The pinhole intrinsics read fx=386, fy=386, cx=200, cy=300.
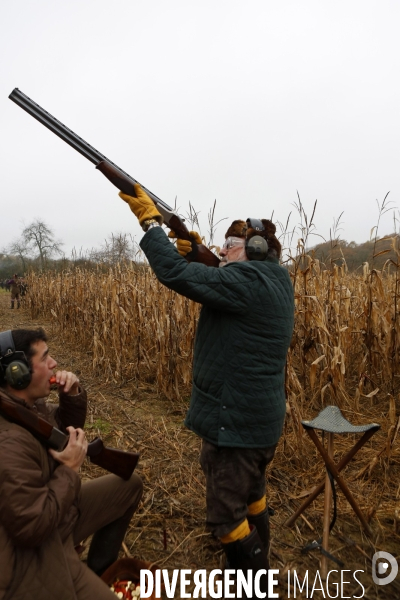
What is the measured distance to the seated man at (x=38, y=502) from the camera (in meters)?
1.44

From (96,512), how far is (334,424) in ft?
4.74

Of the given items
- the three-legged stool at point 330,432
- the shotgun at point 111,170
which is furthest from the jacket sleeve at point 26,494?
the three-legged stool at point 330,432

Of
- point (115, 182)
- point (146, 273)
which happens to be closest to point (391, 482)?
point (115, 182)

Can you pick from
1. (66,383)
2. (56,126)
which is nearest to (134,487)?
(66,383)

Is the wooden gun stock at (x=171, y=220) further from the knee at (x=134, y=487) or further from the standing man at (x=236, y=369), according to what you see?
the knee at (x=134, y=487)

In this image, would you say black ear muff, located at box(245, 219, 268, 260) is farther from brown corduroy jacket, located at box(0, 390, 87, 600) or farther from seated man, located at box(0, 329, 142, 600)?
brown corduroy jacket, located at box(0, 390, 87, 600)

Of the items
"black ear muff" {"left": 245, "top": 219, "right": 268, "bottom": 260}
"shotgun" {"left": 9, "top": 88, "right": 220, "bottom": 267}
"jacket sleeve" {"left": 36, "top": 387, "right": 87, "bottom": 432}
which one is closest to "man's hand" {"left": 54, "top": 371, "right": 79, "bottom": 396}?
"jacket sleeve" {"left": 36, "top": 387, "right": 87, "bottom": 432}

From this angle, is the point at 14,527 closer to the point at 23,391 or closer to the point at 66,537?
the point at 66,537

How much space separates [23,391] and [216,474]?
1.02m

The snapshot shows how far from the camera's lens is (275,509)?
2918 mm

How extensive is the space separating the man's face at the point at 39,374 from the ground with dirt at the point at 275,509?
4.51 feet

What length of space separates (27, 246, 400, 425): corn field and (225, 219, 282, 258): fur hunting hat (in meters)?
1.68

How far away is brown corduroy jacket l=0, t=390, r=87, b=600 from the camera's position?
4.67 feet

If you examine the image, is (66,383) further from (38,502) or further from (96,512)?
(38,502)
